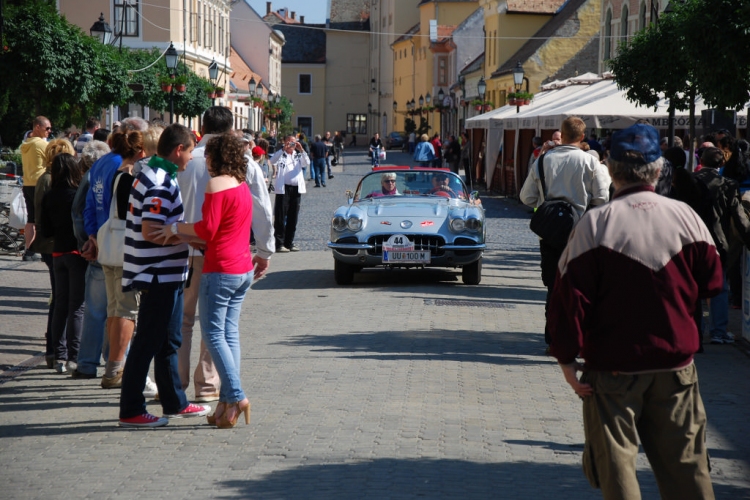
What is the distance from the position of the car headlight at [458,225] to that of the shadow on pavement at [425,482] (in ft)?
25.0

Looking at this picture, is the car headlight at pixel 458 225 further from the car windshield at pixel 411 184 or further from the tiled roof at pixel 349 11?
the tiled roof at pixel 349 11

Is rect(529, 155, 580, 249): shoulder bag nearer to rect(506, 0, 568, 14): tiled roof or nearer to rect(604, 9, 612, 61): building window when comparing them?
rect(604, 9, 612, 61): building window

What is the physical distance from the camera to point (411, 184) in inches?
587

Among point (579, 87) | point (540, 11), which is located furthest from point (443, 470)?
point (540, 11)

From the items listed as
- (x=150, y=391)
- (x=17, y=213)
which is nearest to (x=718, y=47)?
(x=150, y=391)

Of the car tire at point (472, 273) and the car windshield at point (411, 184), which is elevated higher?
the car windshield at point (411, 184)

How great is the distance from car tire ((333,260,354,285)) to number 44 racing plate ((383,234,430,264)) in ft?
2.24

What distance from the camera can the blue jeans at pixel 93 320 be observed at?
8.10 metres

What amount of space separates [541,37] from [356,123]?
62178 millimetres

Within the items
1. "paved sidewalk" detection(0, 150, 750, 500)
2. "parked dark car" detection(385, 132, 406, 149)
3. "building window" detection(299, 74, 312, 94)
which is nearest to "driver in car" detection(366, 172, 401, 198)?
"paved sidewalk" detection(0, 150, 750, 500)

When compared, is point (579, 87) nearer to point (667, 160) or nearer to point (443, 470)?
point (667, 160)

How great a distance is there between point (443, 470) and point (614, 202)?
210 centimetres

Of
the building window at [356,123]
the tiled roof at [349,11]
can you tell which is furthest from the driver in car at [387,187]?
the tiled roof at [349,11]

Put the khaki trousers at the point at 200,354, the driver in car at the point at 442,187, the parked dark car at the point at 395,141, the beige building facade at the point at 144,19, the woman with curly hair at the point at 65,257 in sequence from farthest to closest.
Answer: the parked dark car at the point at 395,141 < the beige building facade at the point at 144,19 < the driver in car at the point at 442,187 < the woman with curly hair at the point at 65,257 < the khaki trousers at the point at 200,354
